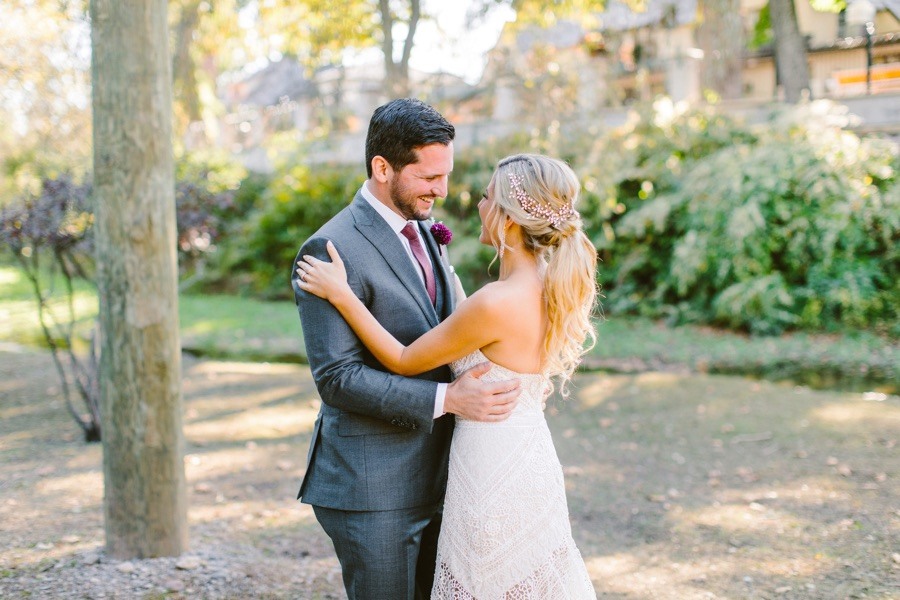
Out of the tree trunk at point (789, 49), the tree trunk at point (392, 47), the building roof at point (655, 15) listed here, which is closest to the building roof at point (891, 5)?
the tree trunk at point (789, 49)

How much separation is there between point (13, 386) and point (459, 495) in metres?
8.49

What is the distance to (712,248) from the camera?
12500 mm

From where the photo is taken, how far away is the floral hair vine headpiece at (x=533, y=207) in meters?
2.69

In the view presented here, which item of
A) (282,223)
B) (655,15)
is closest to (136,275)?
(282,223)

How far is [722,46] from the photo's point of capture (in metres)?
17.6

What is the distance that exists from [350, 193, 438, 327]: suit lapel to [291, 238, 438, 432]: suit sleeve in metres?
0.17

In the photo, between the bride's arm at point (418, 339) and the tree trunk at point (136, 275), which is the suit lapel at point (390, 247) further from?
the tree trunk at point (136, 275)

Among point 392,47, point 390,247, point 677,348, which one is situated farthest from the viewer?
point 392,47

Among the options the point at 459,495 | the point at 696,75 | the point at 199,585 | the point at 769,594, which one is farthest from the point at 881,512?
the point at 696,75

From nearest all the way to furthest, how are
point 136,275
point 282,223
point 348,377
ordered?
point 348,377, point 136,275, point 282,223

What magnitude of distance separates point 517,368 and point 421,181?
74 centimetres

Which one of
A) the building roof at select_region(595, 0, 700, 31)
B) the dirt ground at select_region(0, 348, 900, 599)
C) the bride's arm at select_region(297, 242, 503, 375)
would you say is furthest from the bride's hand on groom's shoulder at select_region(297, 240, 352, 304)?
A: the building roof at select_region(595, 0, 700, 31)

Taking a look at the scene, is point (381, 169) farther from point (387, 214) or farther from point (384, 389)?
point (384, 389)

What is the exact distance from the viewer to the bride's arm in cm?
259
